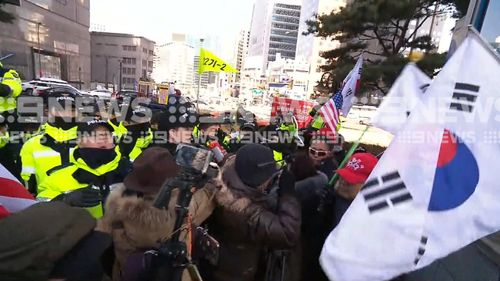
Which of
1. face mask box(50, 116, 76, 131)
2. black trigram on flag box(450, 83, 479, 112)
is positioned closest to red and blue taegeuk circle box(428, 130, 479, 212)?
black trigram on flag box(450, 83, 479, 112)

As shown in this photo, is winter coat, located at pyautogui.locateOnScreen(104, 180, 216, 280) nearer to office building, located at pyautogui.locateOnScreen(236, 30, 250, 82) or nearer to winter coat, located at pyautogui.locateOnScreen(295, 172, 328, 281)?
winter coat, located at pyautogui.locateOnScreen(295, 172, 328, 281)

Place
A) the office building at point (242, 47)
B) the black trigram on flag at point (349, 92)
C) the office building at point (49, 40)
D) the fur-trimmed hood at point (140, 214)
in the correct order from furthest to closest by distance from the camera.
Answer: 1. the office building at point (242, 47)
2. the office building at point (49, 40)
3. the black trigram on flag at point (349, 92)
4. the fur-trimmed hood at point (140, 214)

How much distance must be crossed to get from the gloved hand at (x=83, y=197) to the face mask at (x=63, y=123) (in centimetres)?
106

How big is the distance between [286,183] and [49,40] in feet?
192

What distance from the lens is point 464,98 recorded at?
1.45m

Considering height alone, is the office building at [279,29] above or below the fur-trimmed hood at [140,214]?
above

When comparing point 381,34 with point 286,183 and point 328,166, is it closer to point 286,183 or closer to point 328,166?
point 328,166

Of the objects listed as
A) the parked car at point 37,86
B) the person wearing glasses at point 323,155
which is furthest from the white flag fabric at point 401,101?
the parked car at point 37,86

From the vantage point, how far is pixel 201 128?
562 centimetres

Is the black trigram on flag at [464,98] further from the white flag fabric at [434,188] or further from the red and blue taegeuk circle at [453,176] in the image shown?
the red and blue taegeuk circle at [453,176]

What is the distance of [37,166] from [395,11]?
32.7 ft

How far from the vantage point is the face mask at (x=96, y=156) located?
9.36 feet

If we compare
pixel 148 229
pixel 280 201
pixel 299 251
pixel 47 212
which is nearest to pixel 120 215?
pixel 148 229

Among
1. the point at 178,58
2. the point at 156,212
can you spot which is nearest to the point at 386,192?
the point at 156,212
